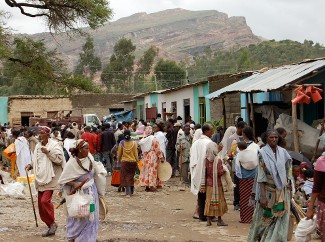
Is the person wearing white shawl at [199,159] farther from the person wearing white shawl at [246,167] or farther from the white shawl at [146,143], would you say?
the white shawl at [146,143]

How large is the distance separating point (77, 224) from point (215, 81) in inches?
735

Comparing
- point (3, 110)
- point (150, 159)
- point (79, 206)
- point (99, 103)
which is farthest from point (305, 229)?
point (3, 110)

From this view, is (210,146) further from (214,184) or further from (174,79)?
(174,79)

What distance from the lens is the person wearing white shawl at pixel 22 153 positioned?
57.6 feet

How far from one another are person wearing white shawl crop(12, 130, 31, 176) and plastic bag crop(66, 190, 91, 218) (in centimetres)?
989

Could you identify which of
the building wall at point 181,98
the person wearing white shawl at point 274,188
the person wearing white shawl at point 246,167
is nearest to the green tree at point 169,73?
the building wall at point 181,98

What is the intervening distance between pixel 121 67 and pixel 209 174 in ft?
Result: 229

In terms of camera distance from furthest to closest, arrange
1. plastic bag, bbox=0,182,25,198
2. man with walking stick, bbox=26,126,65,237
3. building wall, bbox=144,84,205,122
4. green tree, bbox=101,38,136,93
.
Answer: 1. green tree, bbox=101,38,136,93
2. building wall, bbox=144,84,205,122
3. plastic bag, bbox=0,182,25,198
4. man with walking stick, bbox=26,126,65,237

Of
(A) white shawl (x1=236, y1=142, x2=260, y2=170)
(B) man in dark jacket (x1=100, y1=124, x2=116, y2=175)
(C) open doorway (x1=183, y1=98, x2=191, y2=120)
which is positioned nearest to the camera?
(A) white shawl (x1=236, y1=142, x2=260, y2=170)

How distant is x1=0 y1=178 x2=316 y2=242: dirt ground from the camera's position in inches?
390

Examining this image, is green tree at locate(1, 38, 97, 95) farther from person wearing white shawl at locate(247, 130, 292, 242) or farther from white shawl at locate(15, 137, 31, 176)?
person wearing white shawl at locate(247, 130, 292, 242)

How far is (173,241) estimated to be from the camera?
30.9ft

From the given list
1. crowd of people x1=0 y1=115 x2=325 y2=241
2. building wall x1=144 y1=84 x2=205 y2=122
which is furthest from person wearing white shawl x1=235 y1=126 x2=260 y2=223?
building wall x1=144 y1=84 x2=205 y2=122

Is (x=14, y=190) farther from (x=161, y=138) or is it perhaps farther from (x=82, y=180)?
(x=82, y=180)
